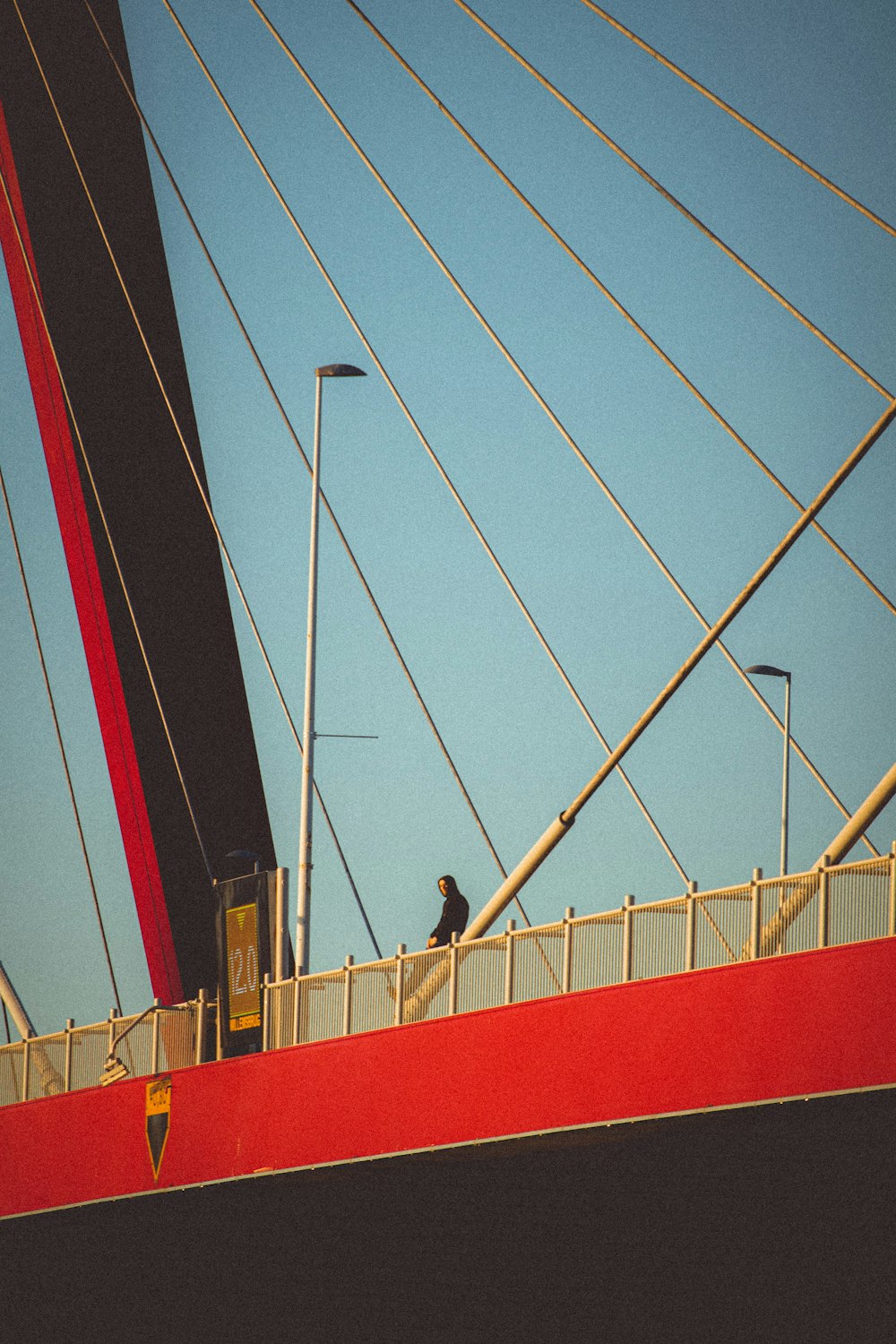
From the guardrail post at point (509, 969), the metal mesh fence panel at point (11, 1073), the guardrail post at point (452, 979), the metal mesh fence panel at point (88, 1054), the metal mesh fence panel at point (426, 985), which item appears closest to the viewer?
the guardrail post at point (509, 969)

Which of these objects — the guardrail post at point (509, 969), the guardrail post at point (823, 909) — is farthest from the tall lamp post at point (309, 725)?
the guardrail post at point (823, 909)

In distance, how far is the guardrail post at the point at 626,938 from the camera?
54.2 ft

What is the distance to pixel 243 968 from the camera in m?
21.3

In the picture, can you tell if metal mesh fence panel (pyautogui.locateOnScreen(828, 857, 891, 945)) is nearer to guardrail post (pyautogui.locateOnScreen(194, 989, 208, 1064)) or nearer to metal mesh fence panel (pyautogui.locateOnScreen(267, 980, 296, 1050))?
metal mesh fence panel (pyautogui.locateOnScreen(267, 980, 296, 1050))

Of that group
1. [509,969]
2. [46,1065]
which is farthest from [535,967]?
[46,1065]

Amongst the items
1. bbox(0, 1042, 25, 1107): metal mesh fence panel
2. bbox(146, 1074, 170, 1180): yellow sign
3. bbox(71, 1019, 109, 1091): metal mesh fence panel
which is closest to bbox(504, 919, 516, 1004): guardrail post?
bbox(146, 1074, 170, 1180): yellow sign

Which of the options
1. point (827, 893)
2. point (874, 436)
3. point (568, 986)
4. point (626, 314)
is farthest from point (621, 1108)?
point (626, 314)

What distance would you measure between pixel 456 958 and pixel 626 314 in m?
5.98

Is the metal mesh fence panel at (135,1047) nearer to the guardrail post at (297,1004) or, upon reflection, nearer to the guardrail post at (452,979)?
the guardrail post at (297,1004)

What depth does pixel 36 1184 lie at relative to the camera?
22.9 meters

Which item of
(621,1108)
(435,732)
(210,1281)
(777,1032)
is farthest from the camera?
(210,1281)

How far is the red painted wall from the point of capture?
14.8 m

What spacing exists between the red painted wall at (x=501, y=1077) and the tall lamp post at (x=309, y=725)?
1.89 meters

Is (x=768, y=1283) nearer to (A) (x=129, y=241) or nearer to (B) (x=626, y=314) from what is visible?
(B) (x=626, y=314)
